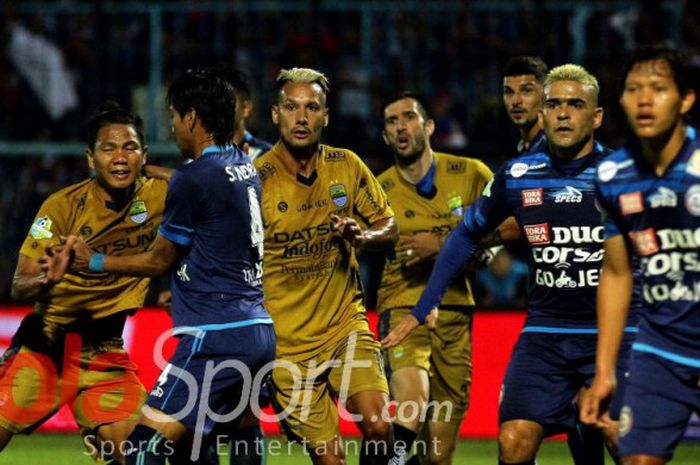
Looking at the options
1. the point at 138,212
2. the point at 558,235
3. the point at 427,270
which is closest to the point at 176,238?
the point at 138,212

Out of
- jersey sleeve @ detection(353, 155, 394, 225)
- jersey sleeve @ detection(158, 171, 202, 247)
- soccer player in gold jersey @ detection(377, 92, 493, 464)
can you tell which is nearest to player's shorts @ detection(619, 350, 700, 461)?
jersey sleeve @ detection(158, 171, 202, 247)

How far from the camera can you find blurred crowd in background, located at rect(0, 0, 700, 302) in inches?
577

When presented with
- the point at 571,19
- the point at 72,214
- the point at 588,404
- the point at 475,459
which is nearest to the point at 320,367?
the point at 72,214

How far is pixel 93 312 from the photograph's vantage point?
7949mm

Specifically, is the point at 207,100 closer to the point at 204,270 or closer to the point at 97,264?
the point at 204,270

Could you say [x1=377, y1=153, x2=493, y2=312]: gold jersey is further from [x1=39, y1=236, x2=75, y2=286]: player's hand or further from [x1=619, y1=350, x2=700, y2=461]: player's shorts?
[x1=619, y1=350, x2=700, y2=461]: player's shorts

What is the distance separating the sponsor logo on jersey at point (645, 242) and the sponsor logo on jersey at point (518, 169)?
1.58 meters

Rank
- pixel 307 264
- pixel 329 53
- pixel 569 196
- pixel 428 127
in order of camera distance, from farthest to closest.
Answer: pixel 329 53 < pixel 428 127 < pixel 307 264 < pixel 569 196

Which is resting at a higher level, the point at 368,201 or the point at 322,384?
the point at 368,201

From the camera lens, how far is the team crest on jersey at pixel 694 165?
18.8 feet

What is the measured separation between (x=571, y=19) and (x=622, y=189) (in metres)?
9.33

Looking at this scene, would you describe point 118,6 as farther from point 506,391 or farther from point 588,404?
point 588,404

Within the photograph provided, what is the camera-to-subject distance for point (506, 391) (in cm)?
712

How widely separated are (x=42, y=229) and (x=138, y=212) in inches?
22.5
